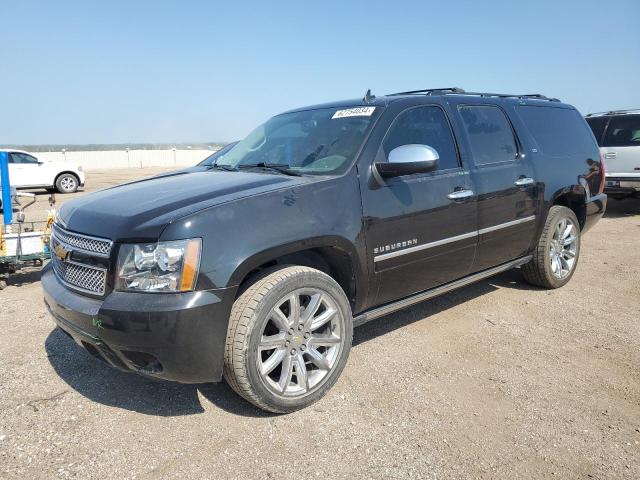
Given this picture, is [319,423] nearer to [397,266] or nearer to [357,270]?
[357,270]

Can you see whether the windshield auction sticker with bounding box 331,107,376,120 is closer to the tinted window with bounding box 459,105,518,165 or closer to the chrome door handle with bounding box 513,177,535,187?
the tinted window with bounding box 459,105,518,165

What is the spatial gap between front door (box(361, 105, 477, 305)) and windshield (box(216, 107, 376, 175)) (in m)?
0.22

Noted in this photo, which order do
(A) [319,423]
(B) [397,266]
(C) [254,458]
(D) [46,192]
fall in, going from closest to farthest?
1. (C) [254,458]
2. (A) [319,423]
3. (B) [397,266]
4. (D) [46,192]

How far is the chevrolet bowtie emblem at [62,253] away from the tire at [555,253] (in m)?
4.06

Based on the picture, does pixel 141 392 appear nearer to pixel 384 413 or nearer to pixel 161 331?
pixel 161 331

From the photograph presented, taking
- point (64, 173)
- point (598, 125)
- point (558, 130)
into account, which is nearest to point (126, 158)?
point (64, 173)

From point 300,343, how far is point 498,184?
2.25 m

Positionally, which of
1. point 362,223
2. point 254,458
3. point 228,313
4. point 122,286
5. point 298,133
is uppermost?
point 298,133

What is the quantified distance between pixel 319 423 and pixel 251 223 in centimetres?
119

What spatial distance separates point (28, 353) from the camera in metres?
3.46

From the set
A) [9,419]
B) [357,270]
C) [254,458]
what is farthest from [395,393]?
[9,419]

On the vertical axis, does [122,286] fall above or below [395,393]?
above

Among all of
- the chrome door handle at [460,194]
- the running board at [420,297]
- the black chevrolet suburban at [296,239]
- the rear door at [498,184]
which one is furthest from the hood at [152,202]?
the rear door at [498,184]

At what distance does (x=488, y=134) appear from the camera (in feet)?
13.1
